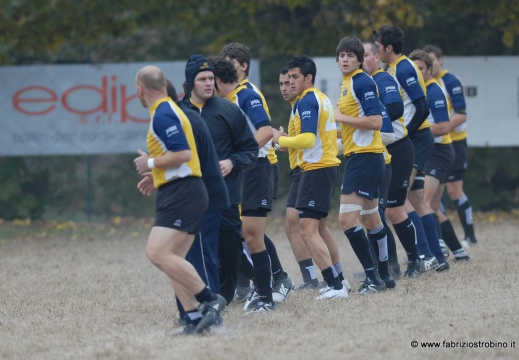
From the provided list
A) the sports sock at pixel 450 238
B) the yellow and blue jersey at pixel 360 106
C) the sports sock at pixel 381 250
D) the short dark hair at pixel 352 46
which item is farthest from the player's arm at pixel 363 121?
the sports sock at pixel 450 238

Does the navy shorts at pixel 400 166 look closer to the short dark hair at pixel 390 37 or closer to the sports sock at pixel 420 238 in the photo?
the sports sock at pixel 420 238

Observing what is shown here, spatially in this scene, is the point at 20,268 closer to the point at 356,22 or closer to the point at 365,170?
the point at 365,170

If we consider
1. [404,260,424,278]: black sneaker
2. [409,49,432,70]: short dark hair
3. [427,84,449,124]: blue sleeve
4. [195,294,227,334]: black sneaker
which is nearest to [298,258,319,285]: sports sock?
[404,260,424,278]: black sneaker

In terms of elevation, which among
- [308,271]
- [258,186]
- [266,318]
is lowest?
[308,271]

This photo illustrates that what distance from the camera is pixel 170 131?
6930 millimetres

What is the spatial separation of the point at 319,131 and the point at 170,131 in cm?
209

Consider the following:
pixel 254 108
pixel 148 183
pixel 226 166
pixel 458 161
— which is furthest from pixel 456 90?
pixel 148 183

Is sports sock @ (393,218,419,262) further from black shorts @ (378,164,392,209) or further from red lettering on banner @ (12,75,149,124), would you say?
red lettering on banner @ (12,75,149,124)

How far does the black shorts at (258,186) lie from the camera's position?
27.9ft

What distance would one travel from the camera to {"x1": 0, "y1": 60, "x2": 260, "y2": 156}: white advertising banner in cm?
1565

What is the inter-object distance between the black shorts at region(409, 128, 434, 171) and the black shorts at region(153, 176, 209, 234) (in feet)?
13.2

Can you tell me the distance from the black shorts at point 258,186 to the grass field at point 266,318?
0.88m

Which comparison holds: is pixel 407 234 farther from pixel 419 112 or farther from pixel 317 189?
pixel 317 189

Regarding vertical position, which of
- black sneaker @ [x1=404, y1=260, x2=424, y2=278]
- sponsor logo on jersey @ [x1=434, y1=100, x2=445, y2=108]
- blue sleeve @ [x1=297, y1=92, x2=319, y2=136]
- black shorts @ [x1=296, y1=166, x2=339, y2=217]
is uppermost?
blue sleeve @ [x1=297, y1=92, x2=319, y2=136]
